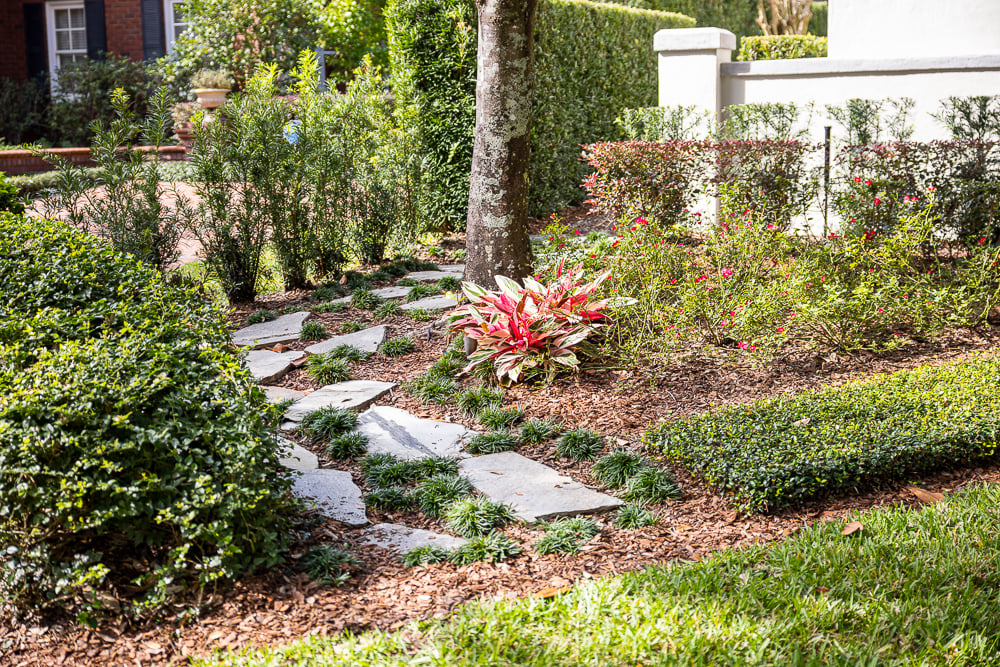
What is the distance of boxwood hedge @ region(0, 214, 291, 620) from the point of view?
8.61ft

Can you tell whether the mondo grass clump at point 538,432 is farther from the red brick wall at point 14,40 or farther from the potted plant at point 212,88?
the red brick wall at point 14,40

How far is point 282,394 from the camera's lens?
15.7 feet

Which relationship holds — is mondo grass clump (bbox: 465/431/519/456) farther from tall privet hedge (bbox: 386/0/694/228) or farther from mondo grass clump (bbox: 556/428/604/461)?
tall privet hedge (bbox: 386/0/694/228)

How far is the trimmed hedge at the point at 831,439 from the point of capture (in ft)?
11.2

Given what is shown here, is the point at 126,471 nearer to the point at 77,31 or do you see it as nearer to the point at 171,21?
the point at 171,21

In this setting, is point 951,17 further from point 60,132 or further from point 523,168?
point 60,132

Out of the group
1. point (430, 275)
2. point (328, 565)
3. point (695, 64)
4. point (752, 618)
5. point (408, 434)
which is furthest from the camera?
point (695, 64)

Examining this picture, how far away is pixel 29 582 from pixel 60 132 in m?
15.6

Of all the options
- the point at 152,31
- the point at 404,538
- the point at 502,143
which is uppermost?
the point at 152,31

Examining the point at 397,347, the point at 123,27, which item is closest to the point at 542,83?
the point at 397,347

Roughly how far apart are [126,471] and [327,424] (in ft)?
5.26

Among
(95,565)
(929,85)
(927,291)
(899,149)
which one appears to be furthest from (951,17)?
(95,565)

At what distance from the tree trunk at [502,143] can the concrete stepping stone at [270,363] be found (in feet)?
A: 3.96

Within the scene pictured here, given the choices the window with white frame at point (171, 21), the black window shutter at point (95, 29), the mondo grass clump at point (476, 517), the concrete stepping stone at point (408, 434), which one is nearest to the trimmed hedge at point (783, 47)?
the window with white frame at point (171, 21)
